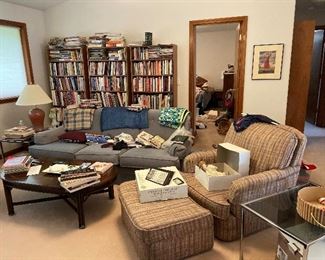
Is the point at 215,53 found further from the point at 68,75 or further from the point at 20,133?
the point at 20,133

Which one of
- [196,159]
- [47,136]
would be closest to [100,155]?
[47,136]

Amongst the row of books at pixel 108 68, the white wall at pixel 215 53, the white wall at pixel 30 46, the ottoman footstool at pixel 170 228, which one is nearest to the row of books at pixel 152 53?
the row of books at pixel 108 68

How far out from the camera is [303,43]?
395cm

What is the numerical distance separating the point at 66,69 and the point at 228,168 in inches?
141

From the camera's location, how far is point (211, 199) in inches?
78.8

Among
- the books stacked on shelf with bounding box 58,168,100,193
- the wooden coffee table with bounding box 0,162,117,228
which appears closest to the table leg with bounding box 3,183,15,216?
the wooden coffee table with bounding box 0,162,117,228

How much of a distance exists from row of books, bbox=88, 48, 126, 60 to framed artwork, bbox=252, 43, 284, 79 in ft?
6.88

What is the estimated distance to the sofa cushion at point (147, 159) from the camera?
278 centimetres

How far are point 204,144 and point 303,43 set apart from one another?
2167 millimetres

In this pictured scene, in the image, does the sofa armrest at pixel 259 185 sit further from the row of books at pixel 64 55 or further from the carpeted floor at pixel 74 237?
the row of books at pixel 64 55

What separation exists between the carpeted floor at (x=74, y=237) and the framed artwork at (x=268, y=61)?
2.52 meters

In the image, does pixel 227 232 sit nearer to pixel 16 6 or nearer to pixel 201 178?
pixel 201 178

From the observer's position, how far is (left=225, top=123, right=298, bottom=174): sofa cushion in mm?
2086

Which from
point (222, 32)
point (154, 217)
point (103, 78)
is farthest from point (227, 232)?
point (222, 32)
